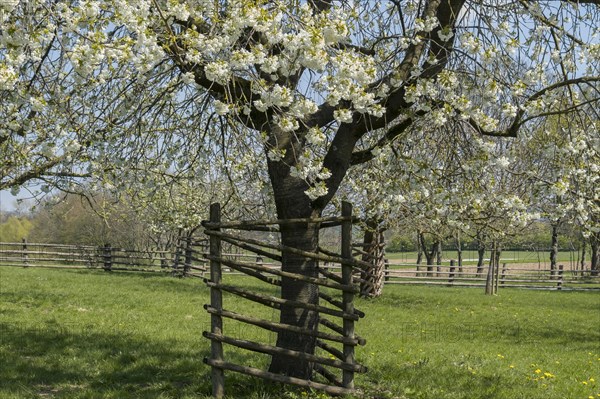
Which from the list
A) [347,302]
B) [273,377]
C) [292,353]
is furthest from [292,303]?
[273,377]

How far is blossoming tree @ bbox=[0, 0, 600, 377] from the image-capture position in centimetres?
460

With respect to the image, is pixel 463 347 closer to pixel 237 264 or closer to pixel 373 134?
pixel 373 134

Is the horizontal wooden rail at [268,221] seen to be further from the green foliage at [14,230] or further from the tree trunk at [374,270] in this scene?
the green foliage at [14,230]

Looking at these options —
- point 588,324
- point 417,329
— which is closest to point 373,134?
point 417,329

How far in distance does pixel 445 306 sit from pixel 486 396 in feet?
37.7

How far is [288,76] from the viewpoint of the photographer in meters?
5.35

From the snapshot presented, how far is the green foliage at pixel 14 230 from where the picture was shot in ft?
164

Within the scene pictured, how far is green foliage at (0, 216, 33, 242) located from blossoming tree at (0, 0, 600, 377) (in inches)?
1795

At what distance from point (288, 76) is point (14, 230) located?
50572mm

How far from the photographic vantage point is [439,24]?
562 centimetres

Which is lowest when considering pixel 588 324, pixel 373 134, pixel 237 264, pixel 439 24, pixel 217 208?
pixel 588 324

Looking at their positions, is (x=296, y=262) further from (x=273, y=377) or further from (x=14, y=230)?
Answer: (x=14, y=230)

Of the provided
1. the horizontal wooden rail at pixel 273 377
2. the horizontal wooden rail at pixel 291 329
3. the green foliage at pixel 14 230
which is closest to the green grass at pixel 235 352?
the horizontal wooden rail at pixel 273 377

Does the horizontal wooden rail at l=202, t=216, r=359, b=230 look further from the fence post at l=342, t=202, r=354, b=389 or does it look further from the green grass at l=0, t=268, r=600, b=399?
the green grass at l=0, t=268, r=600, b=399
